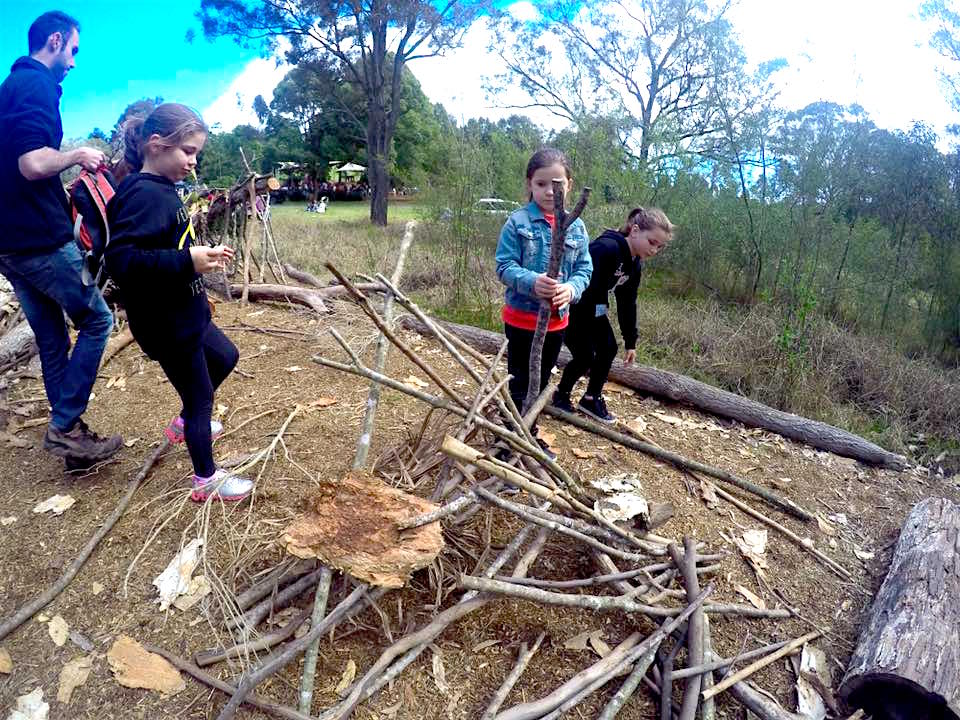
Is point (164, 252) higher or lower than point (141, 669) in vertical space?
higher

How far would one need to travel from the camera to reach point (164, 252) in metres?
1.91

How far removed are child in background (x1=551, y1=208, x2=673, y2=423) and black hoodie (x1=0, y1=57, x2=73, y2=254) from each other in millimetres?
2714

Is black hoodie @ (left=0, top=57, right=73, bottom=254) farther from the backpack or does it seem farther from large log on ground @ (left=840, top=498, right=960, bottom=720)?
large log on ground @ (left=840, top=498, right=960, bottom=720)

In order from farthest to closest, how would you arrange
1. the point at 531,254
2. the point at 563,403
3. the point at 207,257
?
1. the point at 563,403
2. the point at 531,254
3. the point at 207,257

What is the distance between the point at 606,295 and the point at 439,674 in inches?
90.5

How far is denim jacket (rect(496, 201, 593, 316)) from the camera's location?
2598 mm

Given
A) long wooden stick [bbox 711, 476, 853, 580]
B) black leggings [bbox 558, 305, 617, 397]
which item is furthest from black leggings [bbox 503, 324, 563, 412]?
long wooden stick [bbox 711, 476, 853, 580]

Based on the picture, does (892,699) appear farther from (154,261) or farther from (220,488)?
(154,261)

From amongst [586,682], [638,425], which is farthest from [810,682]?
[638,425]

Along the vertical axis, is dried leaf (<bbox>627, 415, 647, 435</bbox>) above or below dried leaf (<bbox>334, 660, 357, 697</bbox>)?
above

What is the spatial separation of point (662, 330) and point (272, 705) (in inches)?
208

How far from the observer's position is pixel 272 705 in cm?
167

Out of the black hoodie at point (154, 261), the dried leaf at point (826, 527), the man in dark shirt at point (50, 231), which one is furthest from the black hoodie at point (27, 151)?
the dried leaf at point (826, 527)

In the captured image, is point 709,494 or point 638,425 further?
point 638,425
